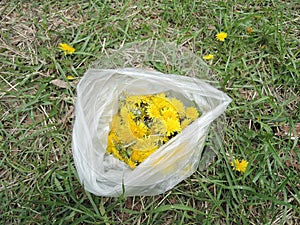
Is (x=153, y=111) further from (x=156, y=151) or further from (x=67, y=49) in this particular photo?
(x=67, y=49)

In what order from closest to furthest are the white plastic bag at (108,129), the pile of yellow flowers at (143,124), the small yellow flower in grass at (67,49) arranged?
A: 1. the white plastic bag at (108,129)
2. the pile of yellow flowers at (143,124)
3. the small yellow flower in grass at (67,49)

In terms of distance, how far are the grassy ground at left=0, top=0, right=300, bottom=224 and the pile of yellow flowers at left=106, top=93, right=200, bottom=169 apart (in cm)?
15

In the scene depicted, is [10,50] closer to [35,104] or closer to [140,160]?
[35,104]

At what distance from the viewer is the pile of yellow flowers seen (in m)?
1.37

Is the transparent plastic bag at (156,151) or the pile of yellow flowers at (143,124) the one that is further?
the pile of yellow flowers at (143,124)

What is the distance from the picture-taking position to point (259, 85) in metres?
1.63

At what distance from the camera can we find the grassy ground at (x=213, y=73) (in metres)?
1.32

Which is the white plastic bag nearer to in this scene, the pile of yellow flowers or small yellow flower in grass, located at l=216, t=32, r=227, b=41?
the pile of yellow flowers

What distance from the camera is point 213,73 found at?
1.63 metres

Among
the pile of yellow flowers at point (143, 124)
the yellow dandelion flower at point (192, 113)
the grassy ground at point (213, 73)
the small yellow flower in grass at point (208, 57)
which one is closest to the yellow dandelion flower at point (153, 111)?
the pile of yellow flowers at point (143, 124)

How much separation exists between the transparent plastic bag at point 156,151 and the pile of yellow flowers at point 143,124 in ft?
0.10

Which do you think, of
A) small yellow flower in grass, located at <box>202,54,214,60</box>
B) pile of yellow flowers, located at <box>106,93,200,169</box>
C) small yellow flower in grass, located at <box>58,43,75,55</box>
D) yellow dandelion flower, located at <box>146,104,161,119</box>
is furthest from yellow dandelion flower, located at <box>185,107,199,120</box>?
small yellow flower in grass, located at <box>58,43,75,55</box>

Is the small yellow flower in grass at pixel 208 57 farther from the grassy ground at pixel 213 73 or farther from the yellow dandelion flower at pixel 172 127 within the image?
the yellow dandelion flower at pixel 172 127

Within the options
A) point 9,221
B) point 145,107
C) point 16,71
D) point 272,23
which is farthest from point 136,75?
point 272,23
